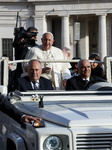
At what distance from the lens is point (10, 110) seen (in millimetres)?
5902

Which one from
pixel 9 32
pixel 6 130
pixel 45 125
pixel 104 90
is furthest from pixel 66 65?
pixel 9 32

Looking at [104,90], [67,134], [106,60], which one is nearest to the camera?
[67,134]

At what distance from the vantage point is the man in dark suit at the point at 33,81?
791 cm

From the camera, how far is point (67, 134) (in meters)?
5.14

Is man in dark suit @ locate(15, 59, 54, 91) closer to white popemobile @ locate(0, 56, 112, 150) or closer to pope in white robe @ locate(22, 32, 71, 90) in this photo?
pope in white robe @ locate(22, 32, 71, 90)

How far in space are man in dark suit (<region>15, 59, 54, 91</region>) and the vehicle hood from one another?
1494 mm

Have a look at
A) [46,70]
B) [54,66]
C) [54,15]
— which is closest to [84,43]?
[54,15]

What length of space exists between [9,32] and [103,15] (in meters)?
9.65

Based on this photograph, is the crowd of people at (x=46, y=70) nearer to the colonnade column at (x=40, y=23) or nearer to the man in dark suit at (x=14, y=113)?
the man in dark suit at (x=14, y=113)

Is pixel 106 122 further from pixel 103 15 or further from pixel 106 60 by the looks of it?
pixel 103 15

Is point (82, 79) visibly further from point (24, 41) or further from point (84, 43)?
point (84, 43)

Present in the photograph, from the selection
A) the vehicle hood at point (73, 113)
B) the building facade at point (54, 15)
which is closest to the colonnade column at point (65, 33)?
the building facade at point (54, 15)

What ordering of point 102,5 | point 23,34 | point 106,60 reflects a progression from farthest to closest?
point 102,5
point 23,34
point 106,60

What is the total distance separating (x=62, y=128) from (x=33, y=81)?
9.30 ft
